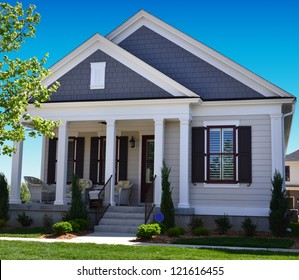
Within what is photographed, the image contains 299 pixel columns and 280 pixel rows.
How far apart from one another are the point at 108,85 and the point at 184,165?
3999 mm

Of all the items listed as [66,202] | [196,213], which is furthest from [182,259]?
[66,202]

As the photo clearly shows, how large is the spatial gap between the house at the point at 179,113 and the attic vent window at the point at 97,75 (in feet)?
0.12

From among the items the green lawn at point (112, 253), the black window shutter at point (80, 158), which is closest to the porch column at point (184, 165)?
the green lawn at point (112, 253)

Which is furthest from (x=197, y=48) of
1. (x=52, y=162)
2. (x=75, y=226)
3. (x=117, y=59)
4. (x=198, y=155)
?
(x=75, y=226)

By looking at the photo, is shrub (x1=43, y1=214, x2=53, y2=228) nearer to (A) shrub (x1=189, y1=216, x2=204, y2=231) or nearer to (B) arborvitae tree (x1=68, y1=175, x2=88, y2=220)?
(B) arborvitae tree (x1=68, y1=175, x2=88, y2=220)

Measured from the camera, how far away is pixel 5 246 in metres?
10.2

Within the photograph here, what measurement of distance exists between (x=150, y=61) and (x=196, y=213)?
19.3ft

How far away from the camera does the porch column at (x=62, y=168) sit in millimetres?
15484

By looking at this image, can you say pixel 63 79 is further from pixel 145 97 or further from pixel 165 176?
pixel 165 176

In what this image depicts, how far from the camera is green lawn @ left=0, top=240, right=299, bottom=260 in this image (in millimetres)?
→ 8852

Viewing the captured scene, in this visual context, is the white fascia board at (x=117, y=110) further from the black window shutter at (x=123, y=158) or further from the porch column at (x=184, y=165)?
the black window shutter at (x=123, y=158)

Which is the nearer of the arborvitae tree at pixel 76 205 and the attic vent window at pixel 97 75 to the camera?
the arborvitae tree at pixel 76 205

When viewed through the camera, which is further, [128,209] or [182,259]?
[128,209]

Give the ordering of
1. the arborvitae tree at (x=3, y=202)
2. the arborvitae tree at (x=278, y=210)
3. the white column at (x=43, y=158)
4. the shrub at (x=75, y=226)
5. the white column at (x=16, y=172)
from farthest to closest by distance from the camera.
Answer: the white column at (x=43, y=158)
the white column at (x=16, y=172)
the arborvitae tree at (x=3, y=202)
the arborvitae tree at (x=278, y=210)
the shrub at (x=75, y=226)
